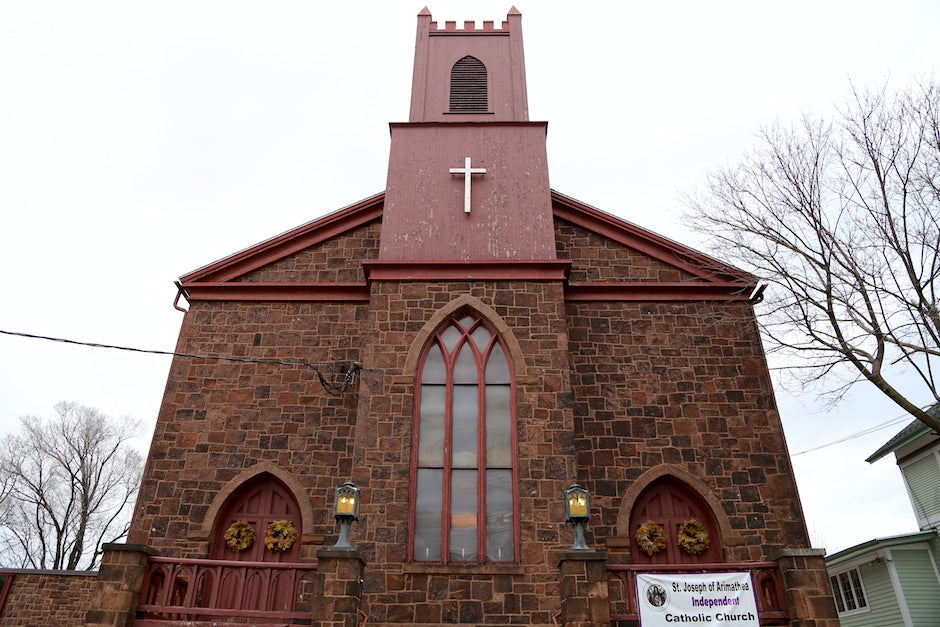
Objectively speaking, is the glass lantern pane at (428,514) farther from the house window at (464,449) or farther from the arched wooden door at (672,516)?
the arched wooden door at (672,516)

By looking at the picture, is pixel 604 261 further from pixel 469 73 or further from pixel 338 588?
pixel 338 588

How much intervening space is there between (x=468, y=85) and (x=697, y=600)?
11800 mm

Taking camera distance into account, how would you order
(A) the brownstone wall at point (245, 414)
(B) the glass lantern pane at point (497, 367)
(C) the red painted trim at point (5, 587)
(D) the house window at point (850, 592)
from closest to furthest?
(A) the brownstone wall at point (245, 414)
(B) the glass lantern pane at point (497, 367)
(C) the red painted trim at point (5, 587)
(D) the house window at point (850, 592)

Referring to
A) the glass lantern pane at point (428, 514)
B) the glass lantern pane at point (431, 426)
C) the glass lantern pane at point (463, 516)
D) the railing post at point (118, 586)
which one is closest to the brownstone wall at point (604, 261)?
the glass lantern pane at point (431, 426)

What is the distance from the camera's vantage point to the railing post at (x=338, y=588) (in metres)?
8.52

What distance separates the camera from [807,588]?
889 cm

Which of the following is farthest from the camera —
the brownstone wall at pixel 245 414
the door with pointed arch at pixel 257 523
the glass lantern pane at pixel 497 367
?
the glass lantern pane at pixel 497 367

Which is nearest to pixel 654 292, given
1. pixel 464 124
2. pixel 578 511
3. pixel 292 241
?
pixel 464 124

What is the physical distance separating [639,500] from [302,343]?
6.63 m

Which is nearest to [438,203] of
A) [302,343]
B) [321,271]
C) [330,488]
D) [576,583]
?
[321,271]

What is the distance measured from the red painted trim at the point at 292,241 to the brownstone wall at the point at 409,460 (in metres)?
2.40

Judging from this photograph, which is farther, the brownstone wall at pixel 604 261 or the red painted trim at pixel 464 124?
the red painted trim at pixel 464 124

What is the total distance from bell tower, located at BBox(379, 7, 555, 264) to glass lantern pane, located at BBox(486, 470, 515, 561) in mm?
3931

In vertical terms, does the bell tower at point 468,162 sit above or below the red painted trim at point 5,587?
above
